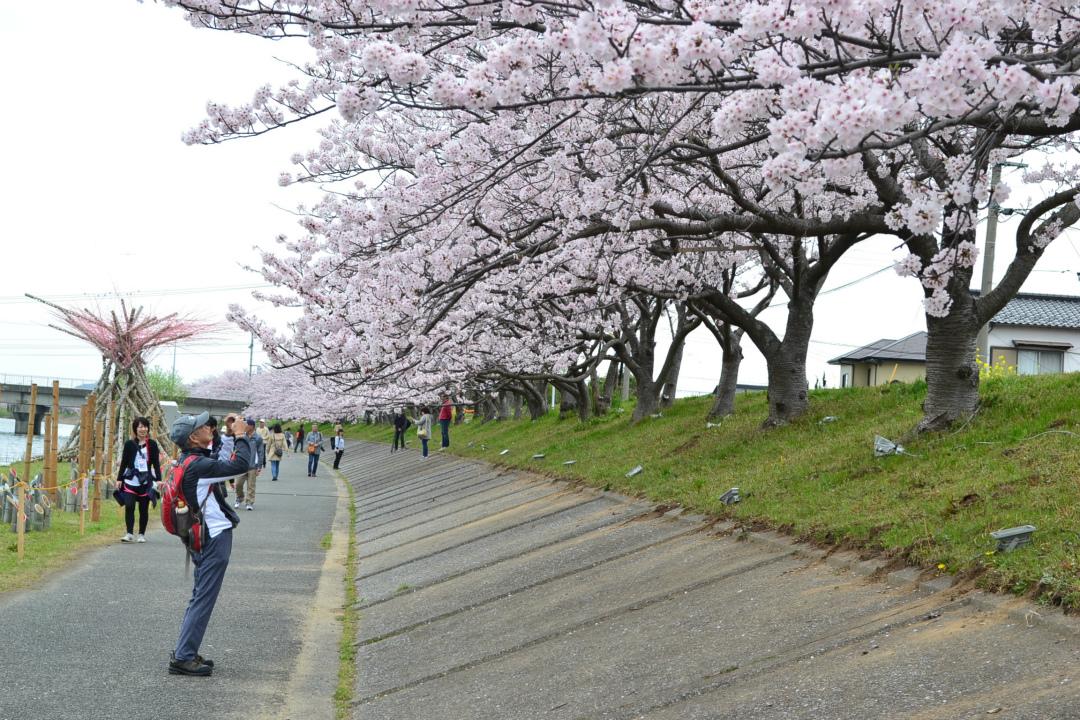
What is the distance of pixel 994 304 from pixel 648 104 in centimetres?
449

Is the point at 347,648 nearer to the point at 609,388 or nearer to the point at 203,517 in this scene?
the point at 203,517

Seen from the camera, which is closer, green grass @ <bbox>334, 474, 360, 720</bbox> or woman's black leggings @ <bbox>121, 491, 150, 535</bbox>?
green grass @ <bbox>334, 474, 360, 720</bbox>

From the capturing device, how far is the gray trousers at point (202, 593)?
7109 mm

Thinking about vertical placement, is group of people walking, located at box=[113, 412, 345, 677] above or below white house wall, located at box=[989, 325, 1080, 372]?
below

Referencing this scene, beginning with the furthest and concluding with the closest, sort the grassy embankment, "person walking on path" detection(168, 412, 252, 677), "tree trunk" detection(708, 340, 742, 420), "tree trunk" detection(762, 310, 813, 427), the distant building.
A: the distant building
"tree trunk" detection(708, 340, 742, 420)
"tree trunk" detection(762, 310, 813, 427)
the grassy embankment
"person walking on path" detection(168, 412, 252, 677)

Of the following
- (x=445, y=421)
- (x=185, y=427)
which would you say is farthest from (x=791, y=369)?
(x=445, y=421)

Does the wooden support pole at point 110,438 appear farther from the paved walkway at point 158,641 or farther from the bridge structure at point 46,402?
the bridge structure at point 46,402

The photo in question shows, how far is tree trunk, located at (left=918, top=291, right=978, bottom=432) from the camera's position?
11320 millimetres

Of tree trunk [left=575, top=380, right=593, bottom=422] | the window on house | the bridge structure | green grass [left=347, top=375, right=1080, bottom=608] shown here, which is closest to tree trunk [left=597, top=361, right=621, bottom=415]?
tree trunk [left=575, top=380, right=593, bottom=422]

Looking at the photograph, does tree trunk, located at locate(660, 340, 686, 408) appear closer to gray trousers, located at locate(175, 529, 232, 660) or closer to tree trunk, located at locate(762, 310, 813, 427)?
tree trunk, located at locate(762, 310, 813, 427)

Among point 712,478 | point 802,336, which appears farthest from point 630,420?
point 712,478

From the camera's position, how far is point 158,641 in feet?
26.1

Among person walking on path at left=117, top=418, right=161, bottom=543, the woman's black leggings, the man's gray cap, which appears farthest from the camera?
the woman's black leggings

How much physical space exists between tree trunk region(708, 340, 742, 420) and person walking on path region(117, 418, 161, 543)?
9.79 m
